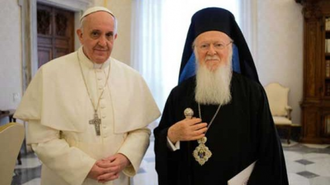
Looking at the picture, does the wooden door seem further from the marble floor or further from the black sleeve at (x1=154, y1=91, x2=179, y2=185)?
the black sleeve at (x1=154, y1=91, x2=179, y2=185)

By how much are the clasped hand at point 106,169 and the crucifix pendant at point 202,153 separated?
41 centimetres

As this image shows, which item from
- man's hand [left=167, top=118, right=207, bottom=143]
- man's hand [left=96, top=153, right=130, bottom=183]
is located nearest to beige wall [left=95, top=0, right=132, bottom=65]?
man's hand [left=96, top=153, right=130, bottom=183]

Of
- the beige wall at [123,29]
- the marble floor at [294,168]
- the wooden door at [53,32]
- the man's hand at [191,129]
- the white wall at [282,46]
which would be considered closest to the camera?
the man's hand at [191,129]

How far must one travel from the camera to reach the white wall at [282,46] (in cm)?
622

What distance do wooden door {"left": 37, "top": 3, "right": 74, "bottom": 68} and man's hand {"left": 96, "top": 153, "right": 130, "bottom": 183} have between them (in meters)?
4.30

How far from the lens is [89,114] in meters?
1.74

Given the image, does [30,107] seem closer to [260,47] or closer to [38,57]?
[38,57]

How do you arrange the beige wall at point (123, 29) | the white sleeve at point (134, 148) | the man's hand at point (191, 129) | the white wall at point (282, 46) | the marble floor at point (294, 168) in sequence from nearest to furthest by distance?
the man's hand at point (191, 129) → the white sleeve at point (134, 148) → the marble floor at point (294, 168) → the white wall at point (282, 46) → the beige wall at point (123, 29)

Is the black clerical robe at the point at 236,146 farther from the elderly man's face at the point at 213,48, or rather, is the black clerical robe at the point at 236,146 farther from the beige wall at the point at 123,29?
the beige wall at the point at 123,29

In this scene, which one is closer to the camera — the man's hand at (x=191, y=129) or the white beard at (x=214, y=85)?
the man's hand at (x=191, y=129)

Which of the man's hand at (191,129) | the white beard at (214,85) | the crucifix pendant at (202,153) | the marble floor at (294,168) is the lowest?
the marble floor at (294,168)

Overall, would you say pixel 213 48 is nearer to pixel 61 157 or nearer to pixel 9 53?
pixel 61 157

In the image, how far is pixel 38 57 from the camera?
5375mm

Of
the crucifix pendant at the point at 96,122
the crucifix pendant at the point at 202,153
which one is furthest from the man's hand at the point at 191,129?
the crucifix pendant at the point at 96,122
